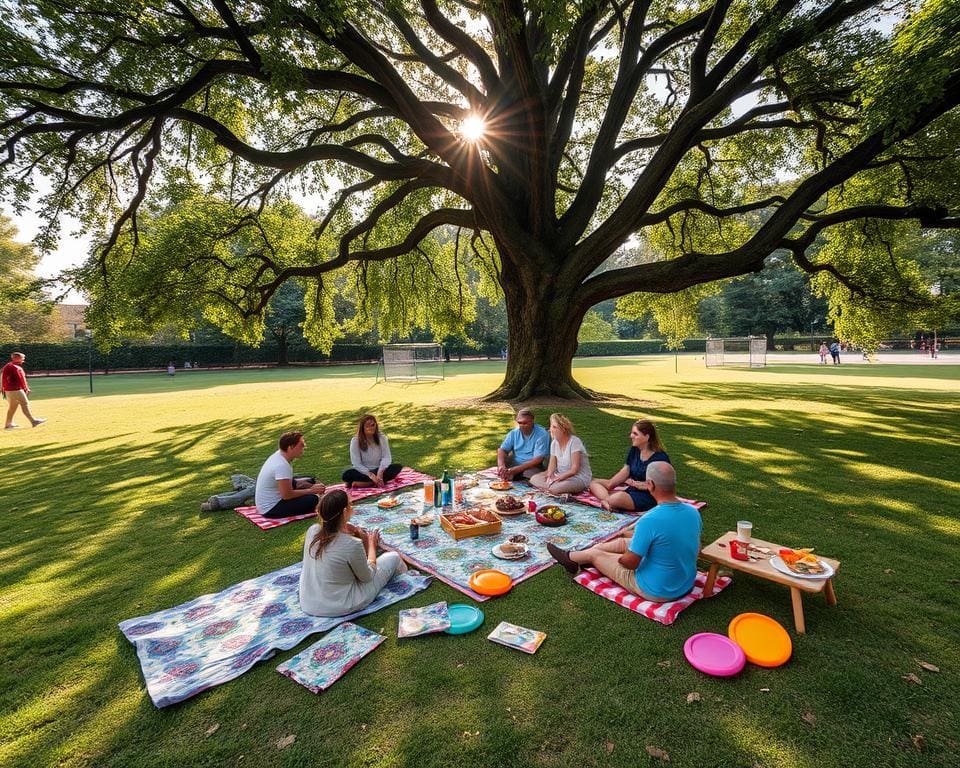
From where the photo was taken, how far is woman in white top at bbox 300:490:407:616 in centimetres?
365

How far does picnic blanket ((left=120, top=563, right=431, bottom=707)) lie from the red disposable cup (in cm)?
293

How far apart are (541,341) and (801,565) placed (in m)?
11.6

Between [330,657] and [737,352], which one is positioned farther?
[737,352]

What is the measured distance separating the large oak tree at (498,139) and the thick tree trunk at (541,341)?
0.08 m

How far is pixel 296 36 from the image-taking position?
25.6 feet

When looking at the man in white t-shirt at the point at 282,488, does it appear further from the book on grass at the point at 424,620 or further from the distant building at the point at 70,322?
the distant building at the point at 70,322

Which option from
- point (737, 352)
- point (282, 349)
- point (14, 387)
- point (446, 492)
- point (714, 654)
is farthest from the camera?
point (282, 349)

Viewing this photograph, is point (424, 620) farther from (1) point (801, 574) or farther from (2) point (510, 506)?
(1) point (801, 574)

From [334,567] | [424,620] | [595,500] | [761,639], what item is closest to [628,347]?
[595,500]

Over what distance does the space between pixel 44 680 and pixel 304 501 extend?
3.04 meters

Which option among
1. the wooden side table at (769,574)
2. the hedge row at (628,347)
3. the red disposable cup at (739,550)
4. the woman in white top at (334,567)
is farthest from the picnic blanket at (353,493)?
the hedge row at (628,347)

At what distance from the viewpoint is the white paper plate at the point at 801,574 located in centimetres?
336

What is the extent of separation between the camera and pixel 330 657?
10.6ft

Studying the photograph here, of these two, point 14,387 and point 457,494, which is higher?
point 14,387
